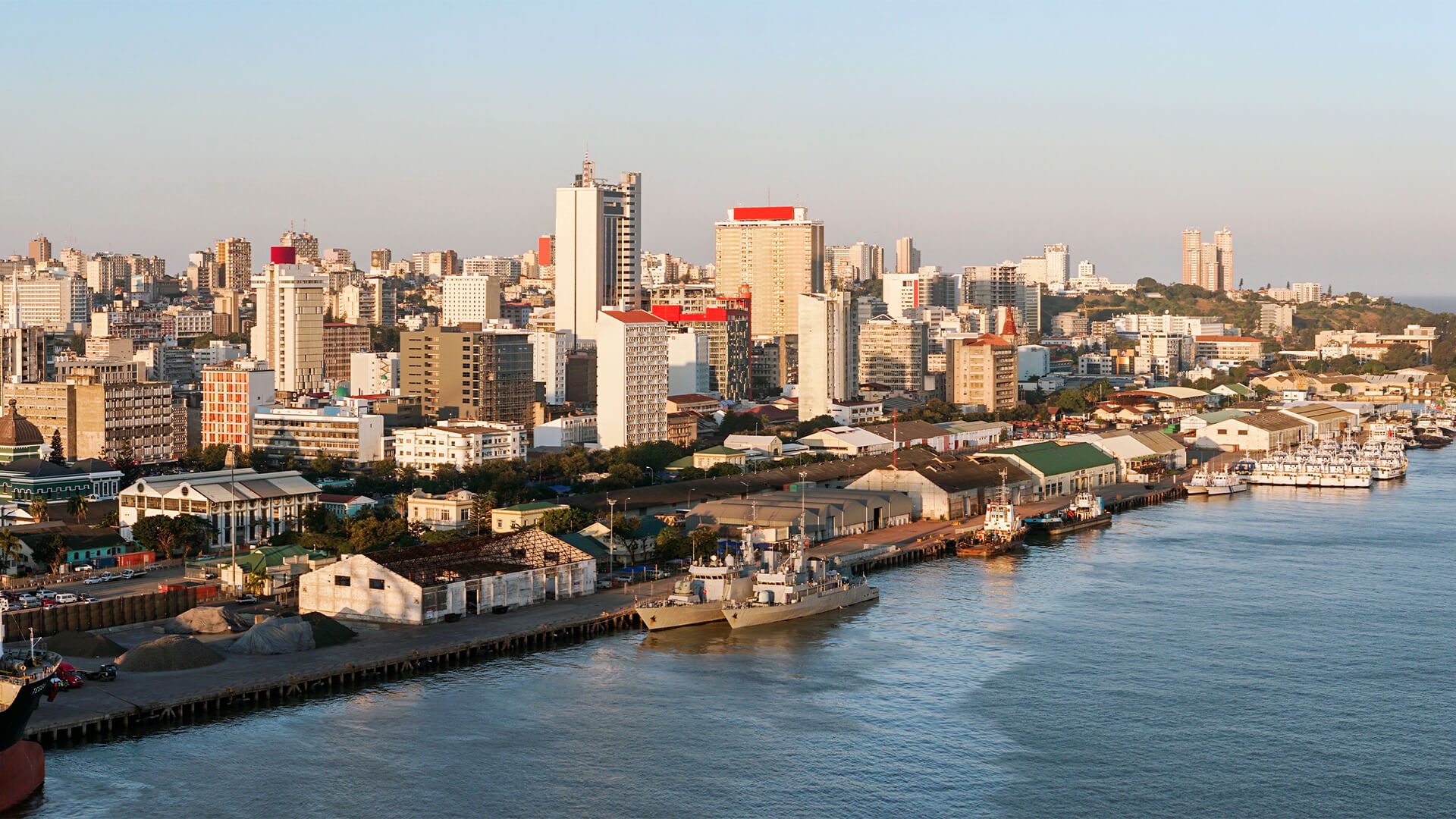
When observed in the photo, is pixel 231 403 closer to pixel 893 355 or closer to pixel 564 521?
pixel 564 521

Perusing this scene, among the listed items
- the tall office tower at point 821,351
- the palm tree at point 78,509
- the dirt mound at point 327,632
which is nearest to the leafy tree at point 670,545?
the dirt mound at point 327,632

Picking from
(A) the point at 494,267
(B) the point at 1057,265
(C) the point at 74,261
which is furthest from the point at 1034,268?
(C) the point at 74,261

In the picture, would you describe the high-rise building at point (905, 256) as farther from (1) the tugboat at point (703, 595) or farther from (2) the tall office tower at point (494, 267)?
(1) the tugboat at point (703, 595)

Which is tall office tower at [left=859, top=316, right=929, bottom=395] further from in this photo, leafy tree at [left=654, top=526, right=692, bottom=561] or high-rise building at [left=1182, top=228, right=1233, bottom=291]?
high-rise building at [left=1182, top=228, right=1233, bottom=291]

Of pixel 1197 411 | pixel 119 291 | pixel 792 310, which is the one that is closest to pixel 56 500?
pixel 1197 411

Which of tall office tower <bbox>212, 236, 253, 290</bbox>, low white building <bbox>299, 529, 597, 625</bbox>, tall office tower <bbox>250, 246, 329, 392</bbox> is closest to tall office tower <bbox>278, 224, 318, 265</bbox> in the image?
tall office tower <bbox>212, 236, 253, 290</bbox>
